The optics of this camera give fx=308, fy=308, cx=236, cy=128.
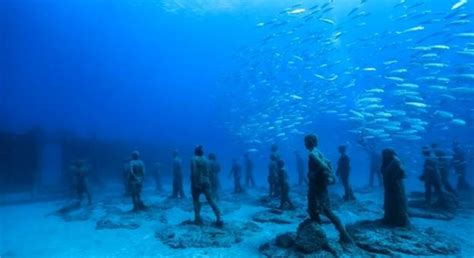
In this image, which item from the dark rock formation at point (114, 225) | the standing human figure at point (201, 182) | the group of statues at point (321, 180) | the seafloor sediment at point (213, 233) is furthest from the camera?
the dark rock formation at point (114, 225)

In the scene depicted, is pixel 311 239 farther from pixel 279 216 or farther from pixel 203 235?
pixel 279 216

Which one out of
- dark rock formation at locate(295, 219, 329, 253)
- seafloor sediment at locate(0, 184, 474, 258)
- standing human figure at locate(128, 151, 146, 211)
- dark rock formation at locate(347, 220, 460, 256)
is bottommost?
seafloor sediment at locate(0, 184, 474, 258)

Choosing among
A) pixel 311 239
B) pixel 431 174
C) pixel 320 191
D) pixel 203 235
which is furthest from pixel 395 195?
pixel 203 235

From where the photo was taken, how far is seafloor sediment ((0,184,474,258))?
23.9 ft

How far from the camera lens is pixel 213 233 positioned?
880 centimetres

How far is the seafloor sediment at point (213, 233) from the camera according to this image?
7.28 m

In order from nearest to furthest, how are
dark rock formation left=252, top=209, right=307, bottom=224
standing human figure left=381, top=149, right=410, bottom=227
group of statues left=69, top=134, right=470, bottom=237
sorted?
group of statues left=69, top=134, right=470, bottom=237 < standing human figure left=381, top=149, right=410, bottom=227 < dark rock formation left=252, top=209, right=307, bottom=224

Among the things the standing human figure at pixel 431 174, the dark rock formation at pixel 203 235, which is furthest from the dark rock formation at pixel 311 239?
the standing human figure at pixel 431 174

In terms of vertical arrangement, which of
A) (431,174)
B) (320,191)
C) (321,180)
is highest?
(321,180)

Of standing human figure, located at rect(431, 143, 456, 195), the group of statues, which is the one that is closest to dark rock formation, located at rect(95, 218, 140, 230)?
the group of statues

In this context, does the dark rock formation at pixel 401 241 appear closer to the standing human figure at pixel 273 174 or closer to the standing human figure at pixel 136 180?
the standing human figure at pixel 273 174

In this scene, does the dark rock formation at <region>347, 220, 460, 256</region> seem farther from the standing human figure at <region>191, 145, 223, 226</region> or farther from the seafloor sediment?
the standing human figure at <region>191, 145, 223, 226</region>

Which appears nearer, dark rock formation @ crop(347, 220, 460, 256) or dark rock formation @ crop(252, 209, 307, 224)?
dark rock formation @ crop(347, 220, 460, 256)

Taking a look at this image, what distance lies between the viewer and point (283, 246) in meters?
7.39
